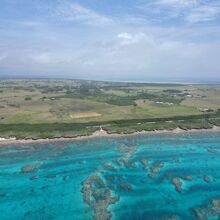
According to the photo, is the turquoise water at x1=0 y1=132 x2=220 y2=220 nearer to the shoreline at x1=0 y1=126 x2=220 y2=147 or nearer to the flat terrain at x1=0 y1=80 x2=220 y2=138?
the shoreline at x1=0 y1=126 x2=220 y2=147

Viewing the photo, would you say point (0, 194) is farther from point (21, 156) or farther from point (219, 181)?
point (219, 181)

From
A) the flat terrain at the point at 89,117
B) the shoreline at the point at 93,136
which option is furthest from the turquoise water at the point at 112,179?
the flat terrain at the point at 89,117

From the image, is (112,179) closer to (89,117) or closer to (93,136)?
(93,136)

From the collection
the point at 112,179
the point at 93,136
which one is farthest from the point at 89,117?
the point at 112,179

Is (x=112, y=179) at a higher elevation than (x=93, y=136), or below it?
below

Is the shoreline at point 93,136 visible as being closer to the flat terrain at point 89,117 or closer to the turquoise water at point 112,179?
the flat terrain at point 89,117

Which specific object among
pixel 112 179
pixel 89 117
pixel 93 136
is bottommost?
pixel 112 179

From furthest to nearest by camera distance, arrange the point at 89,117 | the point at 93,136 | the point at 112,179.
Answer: the point at 89,117 < the point at 93,136 < the point at 112,179

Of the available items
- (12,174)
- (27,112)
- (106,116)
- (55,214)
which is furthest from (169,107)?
(55,214)
